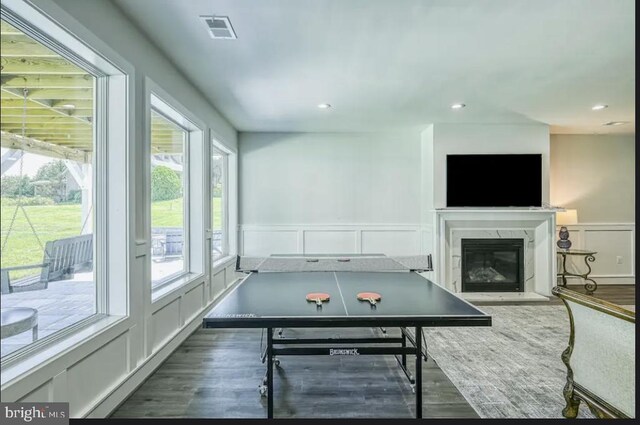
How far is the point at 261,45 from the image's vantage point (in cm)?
269

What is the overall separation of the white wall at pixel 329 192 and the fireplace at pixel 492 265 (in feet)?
2.92

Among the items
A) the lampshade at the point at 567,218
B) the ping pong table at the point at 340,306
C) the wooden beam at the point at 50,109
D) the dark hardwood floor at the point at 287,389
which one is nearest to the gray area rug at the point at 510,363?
the dark hardwood floor at the point at 287,389

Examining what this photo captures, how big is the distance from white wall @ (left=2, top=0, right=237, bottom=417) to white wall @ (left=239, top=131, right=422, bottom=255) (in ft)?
8.01

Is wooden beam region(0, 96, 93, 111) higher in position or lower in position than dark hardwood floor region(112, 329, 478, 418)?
higher

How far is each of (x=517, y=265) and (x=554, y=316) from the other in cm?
124

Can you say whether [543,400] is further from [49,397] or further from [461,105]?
[461,105]

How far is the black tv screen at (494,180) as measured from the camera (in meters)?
5.15

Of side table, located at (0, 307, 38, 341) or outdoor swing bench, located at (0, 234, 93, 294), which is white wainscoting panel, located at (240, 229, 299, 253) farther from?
side table, located at (0, 307, 38, 341)

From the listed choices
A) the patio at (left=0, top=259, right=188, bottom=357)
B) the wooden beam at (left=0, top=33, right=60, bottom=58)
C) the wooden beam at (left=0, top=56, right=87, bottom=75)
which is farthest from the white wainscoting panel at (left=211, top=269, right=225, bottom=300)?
the wooden beam at (left=0, top=33, right=60, bottom=58)

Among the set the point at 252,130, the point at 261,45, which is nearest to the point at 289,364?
the point at 261,45

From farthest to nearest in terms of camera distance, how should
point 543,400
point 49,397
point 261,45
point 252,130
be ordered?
point 252,130
point 261,45
point 543,400
point 49,397

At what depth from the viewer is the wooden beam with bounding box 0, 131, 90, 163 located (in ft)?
5.19

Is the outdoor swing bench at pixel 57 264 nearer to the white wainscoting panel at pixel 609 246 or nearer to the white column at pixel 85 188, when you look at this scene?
the white column at pixel 85 188

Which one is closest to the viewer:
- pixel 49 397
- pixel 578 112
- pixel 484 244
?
pixel 49 397
